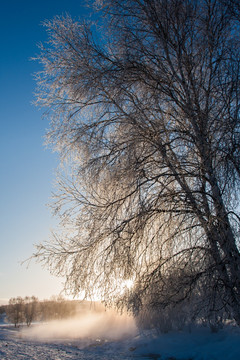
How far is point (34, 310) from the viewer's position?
65.6 metres

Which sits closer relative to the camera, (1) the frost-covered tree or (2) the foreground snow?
(1) the frost-covered tree

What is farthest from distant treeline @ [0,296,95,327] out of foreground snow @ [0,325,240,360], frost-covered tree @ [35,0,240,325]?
frost-covered tree @ [35,0,240,325]

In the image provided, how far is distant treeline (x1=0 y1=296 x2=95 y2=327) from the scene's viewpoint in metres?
58.1

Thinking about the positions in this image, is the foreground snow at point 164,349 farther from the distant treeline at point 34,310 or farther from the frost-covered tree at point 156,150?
the distant treeline at point 34,310

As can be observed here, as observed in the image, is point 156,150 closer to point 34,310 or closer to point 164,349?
point 164,349

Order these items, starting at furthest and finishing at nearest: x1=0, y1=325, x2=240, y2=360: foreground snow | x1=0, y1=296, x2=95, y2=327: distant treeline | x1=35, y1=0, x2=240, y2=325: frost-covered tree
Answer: x1=0, y1=296, x2=95, y2=327: distant treeline < x1=0, y1=325, x2=240, y2=360: foreground snow < x1=35, y1=0, x2=240, y2=325: frost-covered tree

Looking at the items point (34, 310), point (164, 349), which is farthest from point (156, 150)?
point (34, 310)

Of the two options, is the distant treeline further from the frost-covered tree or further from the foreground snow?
the frost-covered tree

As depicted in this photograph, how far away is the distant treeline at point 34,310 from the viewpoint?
58.1m

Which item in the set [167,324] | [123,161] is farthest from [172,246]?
[167,324]

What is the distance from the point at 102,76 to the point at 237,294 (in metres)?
3.69

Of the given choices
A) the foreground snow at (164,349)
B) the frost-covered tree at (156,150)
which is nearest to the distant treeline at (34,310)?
the foreground snow at (164,349)

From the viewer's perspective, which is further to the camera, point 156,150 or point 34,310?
point 34,310

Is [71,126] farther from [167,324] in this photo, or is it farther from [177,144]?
[167,324]
